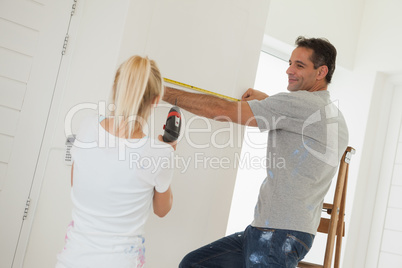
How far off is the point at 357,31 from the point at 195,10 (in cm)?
243

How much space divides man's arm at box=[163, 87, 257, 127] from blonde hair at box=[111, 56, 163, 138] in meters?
0.63

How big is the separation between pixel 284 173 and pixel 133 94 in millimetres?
925

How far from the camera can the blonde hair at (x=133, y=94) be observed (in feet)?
4.70

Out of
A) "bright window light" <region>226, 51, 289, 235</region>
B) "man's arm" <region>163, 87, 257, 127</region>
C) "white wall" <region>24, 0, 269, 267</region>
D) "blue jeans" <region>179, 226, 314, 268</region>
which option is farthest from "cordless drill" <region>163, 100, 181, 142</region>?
"bright window light" <region>226, 51, 289, 235</region>

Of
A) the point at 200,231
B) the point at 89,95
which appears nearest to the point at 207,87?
the point at 89,95

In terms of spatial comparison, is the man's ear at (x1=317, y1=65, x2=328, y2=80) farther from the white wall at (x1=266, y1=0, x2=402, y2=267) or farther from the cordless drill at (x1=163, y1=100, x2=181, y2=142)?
the white wall at (x1=266, y1=0, x2=402, y2=267)

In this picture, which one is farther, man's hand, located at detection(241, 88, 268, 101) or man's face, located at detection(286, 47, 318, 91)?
man's hand, located at detection(241, 88, 268, 101)

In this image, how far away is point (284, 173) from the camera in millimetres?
2045

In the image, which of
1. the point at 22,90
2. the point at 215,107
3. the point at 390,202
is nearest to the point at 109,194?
the point at 215,107

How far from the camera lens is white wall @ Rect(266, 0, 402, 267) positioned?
3859 millimetres

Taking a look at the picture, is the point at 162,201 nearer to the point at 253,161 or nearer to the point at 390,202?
the point at 253,161

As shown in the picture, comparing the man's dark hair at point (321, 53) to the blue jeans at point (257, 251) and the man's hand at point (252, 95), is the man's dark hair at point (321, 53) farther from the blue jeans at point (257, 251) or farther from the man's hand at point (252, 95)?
the blue jeans at point (257, 251)

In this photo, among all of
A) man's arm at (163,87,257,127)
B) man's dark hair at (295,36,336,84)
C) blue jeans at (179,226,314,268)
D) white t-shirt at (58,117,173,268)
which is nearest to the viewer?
white t-shirt at (58,117,173,268)

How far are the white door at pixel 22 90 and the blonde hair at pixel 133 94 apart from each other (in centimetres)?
102
